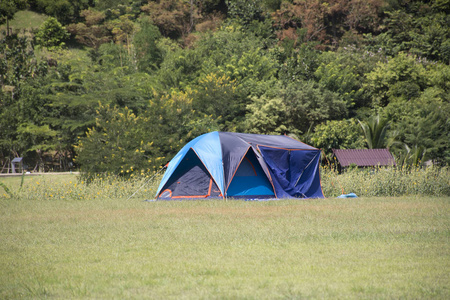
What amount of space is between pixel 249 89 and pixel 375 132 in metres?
8.56

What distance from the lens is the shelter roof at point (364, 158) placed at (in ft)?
62.4

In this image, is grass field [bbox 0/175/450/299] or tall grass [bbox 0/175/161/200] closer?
grass field [bbox 0/175/450/299]

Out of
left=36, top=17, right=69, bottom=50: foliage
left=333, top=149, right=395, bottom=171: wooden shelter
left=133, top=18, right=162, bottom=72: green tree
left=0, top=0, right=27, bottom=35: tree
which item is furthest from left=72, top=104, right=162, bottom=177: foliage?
left=0, top=0, right=27, bottom=35: tree

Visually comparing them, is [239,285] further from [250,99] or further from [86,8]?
[86,8]

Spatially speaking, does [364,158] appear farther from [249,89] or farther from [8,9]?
[8,9]

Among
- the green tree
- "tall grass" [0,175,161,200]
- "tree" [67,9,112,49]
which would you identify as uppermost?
"tree" [67,9,112,49]

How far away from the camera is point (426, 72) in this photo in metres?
29.8

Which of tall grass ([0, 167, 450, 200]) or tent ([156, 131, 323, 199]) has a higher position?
tent ([156, 131, 323, 199])

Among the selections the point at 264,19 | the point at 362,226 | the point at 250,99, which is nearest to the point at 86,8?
the point at 264,19

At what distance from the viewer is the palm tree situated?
24.0m

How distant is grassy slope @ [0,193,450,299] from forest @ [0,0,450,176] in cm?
836

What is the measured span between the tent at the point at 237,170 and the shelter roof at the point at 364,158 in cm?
376

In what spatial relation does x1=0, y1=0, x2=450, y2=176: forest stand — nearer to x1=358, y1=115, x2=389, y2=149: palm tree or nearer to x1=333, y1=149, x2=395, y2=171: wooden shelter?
x1=358, y1=115, x2=389, y2=149: palm tree

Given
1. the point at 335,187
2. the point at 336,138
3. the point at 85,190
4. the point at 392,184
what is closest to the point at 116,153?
the point at 85,190
